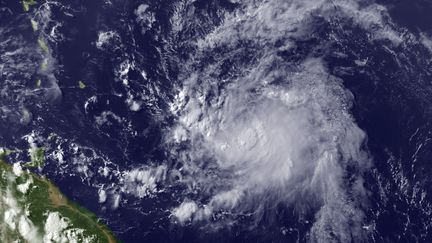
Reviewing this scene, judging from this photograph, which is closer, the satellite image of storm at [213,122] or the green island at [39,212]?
the green island at [39,212]

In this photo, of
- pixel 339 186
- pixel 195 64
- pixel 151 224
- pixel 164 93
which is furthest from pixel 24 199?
pixel 339 186

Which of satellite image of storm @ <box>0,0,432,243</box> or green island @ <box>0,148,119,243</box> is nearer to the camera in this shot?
green island @ <box>0,148,119,243</box>

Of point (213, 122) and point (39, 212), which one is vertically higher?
point (213, 122)

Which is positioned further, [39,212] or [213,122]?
[213,122]

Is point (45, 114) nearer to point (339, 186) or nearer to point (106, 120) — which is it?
point (106, 120)
